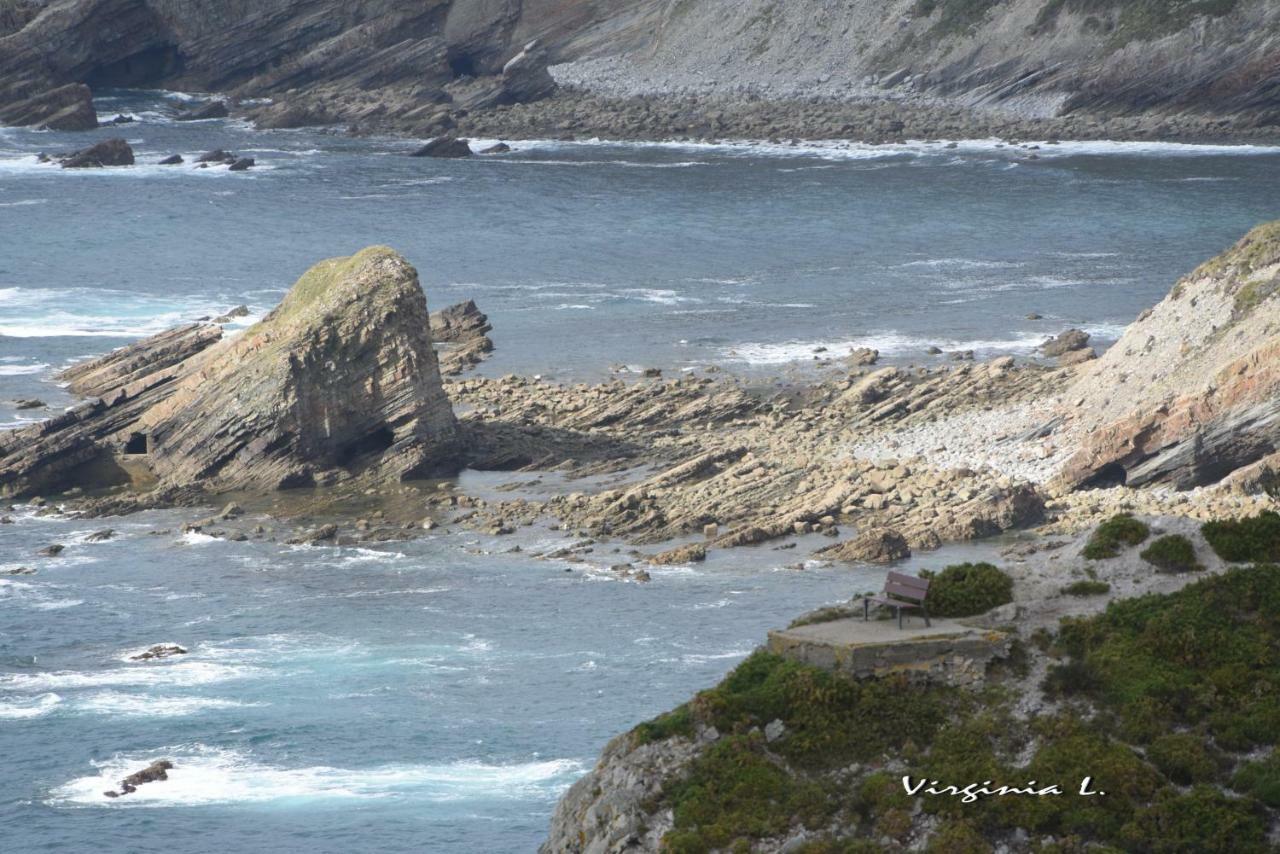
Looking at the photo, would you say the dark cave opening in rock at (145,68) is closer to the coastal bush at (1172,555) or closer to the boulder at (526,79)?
the boulder at (526,79)

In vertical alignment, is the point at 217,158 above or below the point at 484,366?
above

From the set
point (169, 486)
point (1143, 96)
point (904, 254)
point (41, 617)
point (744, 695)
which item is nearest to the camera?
point (744, 695)

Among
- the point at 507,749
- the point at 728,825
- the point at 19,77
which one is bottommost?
the point at 507,749

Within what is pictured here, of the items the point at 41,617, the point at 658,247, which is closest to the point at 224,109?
the point at 658,247

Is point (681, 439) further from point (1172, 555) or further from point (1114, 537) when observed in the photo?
point (1172, 555)

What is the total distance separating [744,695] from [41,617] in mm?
28231

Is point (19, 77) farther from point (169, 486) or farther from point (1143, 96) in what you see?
point (169, 486)

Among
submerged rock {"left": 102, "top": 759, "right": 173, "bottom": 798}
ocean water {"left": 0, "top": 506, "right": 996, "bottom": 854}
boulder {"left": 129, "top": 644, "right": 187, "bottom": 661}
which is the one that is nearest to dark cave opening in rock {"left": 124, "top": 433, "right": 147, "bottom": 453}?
ocean water {"left": 0, "top": 506, "right": 996, "bottom": 854}

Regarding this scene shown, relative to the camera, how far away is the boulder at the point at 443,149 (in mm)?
138625

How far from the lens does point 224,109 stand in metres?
160

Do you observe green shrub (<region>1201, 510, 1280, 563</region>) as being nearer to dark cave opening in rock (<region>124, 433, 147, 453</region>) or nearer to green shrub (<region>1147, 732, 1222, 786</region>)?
green shrub (<region>1147, 732, 1222, 786</region>)

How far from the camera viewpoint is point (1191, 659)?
79.8 ft

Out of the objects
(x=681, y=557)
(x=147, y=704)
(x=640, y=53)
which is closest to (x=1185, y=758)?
(x=147, y=704)

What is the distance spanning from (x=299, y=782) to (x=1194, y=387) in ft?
91.8
